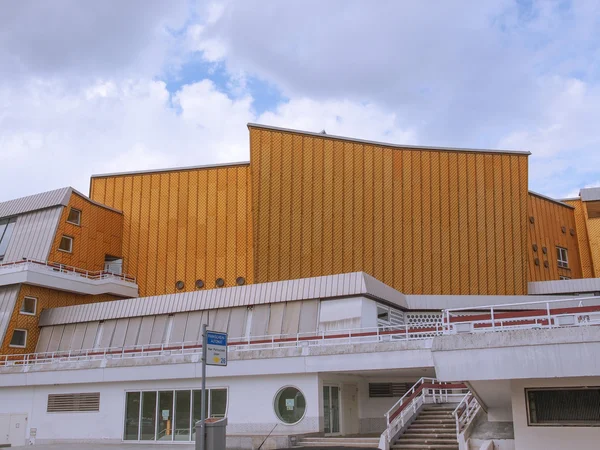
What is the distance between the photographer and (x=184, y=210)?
39875mm

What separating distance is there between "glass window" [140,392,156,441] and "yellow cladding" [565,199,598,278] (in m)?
33.3

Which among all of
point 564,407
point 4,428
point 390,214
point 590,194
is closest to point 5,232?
point 4,428

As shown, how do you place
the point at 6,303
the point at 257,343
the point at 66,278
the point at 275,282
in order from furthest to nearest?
the point at 66,278
the point at 6,303
the point at 275,282
the point at 257,343

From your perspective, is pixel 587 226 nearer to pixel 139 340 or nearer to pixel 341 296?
pixel 341 296

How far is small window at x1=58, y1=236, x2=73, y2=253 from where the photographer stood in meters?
38.3

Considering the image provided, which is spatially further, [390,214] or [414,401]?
[390,214]

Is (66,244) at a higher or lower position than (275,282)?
higher

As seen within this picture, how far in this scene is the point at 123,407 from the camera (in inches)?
1077

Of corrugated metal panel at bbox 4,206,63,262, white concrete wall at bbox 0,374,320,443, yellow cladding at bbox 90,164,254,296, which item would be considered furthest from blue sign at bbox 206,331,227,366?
corrugated metal panel at bbox 4,206,63,262

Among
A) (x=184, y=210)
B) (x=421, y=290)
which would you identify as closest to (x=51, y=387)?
(x=184, y=210)

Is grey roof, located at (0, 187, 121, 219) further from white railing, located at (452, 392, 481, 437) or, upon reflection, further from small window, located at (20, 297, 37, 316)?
white railing, located at (452, 392, 481, 437)

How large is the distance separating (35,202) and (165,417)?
1926cm

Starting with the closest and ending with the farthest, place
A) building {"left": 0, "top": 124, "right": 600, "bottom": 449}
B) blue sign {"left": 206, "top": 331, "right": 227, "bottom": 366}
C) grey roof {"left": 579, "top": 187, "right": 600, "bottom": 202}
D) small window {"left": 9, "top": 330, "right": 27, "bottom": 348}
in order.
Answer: blue sign {"left": 206, "top": 331, "right": 227, "bottom": 366}, building {"left": 0, "top": 124, "right": 600, "bottom": 449}, small window {"left": 9, "top": 330, "right": 27, "bottom": 348}, grey roof {"left": 579, "top": 187, "right": 600, "bottom": 202}

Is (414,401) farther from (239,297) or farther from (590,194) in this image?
(590,194)
